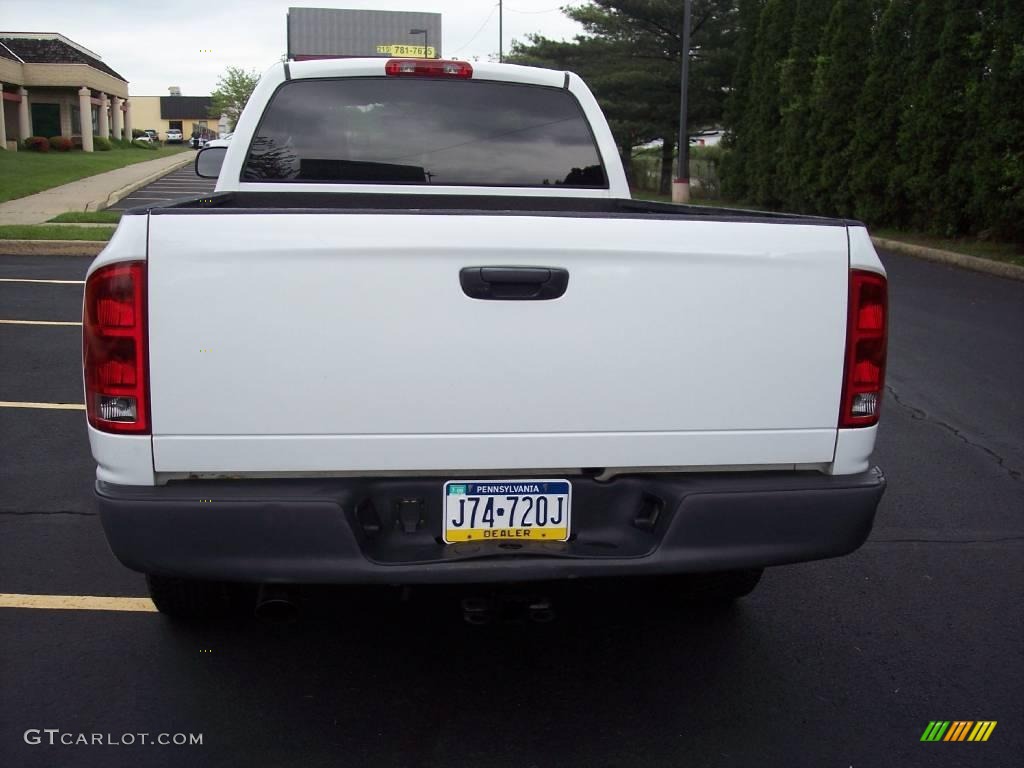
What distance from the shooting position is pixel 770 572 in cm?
425

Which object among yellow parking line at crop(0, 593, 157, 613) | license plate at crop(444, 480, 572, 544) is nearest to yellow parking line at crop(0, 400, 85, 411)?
yellow parking line at crop(0, 593, 157, 613)

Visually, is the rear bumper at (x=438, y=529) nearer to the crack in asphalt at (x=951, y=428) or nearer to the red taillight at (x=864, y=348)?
the red taillight at (x=864, y=348)

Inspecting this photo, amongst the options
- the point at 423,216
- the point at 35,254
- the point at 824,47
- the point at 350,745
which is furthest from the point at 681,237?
the point at 824,47

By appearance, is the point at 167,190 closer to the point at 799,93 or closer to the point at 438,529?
the point at 799,93

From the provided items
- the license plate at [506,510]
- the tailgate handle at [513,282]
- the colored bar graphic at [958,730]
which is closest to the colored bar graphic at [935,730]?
the colored bar graphic at [958,730]

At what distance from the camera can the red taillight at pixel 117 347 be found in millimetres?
2551

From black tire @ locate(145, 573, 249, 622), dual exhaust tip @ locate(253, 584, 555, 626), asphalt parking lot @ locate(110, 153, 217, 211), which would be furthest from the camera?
asphalt parking lot @ locate(110, 153, 217, 211)

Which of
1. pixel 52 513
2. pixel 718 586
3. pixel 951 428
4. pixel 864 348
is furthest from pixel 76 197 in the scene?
pixel 864 348

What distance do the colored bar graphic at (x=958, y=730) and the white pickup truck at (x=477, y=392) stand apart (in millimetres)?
611

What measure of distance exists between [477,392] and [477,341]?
0.13 m

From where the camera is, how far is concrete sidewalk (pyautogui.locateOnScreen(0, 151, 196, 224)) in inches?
706

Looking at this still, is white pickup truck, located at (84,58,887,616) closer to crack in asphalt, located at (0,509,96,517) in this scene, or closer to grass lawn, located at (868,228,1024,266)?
crack in asphalt, located at (0,509,96,517)

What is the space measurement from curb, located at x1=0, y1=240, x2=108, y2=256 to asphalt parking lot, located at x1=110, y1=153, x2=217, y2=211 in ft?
23.4

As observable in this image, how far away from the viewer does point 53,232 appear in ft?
47.2
